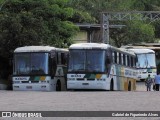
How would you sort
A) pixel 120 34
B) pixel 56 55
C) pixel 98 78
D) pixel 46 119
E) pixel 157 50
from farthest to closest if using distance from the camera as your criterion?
pixel 120 34 < pixel 157 50 < pixel 56 55 < pixel 98 78 < pixel 46 119

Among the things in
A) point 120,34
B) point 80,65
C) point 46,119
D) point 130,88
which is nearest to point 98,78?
point 80,65

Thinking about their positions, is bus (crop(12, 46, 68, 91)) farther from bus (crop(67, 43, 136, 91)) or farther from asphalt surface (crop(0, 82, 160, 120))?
asphalt surface (crop(0, 82, 160, 120))

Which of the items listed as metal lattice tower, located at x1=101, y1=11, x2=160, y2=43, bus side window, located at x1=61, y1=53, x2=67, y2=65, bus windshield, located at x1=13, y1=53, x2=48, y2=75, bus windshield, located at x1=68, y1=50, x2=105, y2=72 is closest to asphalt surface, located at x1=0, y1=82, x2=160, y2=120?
bus windshield, located at x1=68, y1=50, x2=105, y2=72

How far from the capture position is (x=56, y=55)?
40531 millimetres

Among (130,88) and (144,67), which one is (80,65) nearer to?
(130,88)

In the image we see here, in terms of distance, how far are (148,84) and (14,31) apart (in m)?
11.0

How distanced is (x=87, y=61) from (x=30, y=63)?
13.0ft

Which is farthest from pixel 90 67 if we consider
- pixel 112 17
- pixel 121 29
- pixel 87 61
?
pixel 121 29

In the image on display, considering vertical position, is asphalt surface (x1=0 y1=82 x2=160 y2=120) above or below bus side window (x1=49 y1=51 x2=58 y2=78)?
below

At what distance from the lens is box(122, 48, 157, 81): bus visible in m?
59.7

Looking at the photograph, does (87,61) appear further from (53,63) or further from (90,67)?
(53,63)

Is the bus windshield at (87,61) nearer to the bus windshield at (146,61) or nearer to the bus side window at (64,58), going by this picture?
the bus side window at (64,58)

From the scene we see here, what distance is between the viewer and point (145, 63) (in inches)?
2368

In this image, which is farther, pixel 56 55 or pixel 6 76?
pixel 6 76
